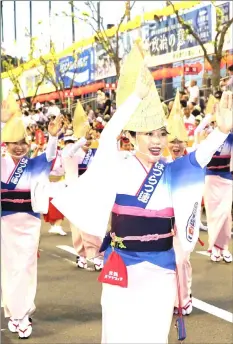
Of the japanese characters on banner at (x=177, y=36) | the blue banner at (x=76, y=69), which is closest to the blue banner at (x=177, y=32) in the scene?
the japanese characters on banner at (x=177, y=36)

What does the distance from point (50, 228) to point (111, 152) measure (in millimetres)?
8077

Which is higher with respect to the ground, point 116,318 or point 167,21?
point 167,21

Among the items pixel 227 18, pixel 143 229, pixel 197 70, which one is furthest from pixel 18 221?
pixel 197 70

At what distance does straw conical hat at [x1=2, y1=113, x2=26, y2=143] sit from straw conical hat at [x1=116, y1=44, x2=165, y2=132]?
5.63 ft

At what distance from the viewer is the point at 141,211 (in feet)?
12.9

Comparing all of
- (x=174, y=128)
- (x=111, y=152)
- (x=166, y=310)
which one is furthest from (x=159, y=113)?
(x=174, y=128)

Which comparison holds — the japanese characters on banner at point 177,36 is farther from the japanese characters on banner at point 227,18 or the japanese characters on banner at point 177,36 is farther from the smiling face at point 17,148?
the smiling face at point 17,148

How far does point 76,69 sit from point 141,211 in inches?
1082

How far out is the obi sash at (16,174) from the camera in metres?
5.64

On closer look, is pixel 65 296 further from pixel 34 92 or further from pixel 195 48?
pixel 34 92

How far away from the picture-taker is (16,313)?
566 cm

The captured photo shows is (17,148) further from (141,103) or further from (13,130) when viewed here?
(141,103)

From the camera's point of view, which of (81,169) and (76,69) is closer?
(81,169)

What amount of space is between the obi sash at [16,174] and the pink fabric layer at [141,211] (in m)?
1.83
